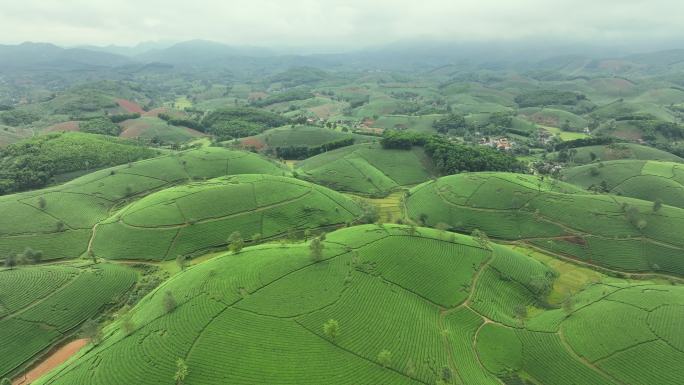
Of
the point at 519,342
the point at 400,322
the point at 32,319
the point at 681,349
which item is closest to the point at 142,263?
the point at 32,319

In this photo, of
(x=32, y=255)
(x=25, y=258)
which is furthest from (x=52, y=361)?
(x=32, y=255)

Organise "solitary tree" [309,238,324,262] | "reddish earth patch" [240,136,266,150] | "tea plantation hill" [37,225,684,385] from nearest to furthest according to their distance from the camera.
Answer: "tea plantation hill" [37,225,684,385] → "solitary tree" [309,238,324,262] → "reddish earth patch" [240,136,266,150]

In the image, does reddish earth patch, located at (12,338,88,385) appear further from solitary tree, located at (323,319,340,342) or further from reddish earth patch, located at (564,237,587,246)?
reddish earth patch, located at (564,237,587,246)

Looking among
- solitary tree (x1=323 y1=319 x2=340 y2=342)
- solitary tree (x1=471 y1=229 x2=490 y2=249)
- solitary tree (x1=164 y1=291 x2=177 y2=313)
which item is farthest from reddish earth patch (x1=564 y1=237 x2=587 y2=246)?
solitary tree (x1=164 y1=291 x2=177 y2=313)

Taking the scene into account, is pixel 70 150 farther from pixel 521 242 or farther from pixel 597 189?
pixel 597 189

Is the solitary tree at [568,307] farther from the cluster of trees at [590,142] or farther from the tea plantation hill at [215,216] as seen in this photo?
the cluster of trees at [590,142]
